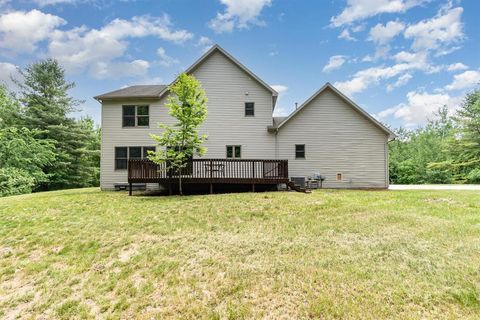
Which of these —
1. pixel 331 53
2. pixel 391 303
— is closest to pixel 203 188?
pixel 391 303

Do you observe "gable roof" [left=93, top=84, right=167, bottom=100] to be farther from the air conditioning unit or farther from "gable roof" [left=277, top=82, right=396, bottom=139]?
the air conditioning unit

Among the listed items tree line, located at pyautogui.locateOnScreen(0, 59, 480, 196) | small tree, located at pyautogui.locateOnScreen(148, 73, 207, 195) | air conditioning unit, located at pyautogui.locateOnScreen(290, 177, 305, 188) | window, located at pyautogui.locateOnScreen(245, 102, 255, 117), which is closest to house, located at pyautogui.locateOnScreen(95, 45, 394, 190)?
window, located at pyautogui.locateOnScreen(245, 102, 255, 117)

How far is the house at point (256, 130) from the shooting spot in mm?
15203

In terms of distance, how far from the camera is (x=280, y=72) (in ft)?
70.2

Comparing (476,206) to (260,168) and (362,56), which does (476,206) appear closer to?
(260,168)

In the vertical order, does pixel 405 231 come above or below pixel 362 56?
below

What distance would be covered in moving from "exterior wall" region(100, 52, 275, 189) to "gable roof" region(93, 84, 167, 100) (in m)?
0.45

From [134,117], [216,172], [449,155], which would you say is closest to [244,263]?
[216,172]

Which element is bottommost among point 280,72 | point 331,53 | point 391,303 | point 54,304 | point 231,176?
point 54,304

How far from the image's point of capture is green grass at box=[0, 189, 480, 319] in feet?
12.1

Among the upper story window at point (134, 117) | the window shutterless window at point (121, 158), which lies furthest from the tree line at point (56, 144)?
the upper story window at point (134, 117)

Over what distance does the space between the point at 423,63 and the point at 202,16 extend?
72.7ft

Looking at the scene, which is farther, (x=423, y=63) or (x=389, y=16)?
(x=423, y=63)

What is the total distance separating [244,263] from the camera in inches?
194
